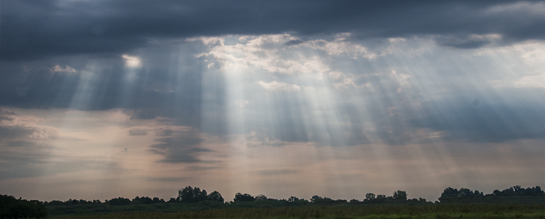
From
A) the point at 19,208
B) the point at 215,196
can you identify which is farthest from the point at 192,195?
the point at 19,208

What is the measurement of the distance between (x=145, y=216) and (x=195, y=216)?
25.0 feet

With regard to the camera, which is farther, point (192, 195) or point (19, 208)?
point (192, 195)

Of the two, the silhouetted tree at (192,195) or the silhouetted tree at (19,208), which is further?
the silhouetted tree at (192,195)

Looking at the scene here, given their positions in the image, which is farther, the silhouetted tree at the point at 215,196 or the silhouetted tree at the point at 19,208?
the silhouetted tree at the point at 215,196

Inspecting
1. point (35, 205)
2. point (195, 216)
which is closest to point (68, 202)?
point (35, 205)

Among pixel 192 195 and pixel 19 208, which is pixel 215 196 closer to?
pixel 192 195

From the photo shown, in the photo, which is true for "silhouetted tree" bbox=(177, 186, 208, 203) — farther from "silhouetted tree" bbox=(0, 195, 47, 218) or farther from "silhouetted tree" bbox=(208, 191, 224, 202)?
"silhouetted tree" bbox=(0, 195, 47, 218)

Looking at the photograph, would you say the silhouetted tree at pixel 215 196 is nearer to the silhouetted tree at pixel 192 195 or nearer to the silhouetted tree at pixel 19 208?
the silhouetted tree at pixel 192 195

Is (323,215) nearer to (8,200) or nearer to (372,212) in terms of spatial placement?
(372,212)

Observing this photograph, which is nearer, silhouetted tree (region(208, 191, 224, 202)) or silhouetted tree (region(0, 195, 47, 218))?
silhouetted tree (region(0, 195, 47, 218))

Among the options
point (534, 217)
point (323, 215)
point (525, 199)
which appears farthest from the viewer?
point (525, 199)

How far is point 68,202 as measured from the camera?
14438 cm

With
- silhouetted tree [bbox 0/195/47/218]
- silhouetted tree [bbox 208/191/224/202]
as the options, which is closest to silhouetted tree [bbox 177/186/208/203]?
silhouetted tree [bbox 208/191/224/202]

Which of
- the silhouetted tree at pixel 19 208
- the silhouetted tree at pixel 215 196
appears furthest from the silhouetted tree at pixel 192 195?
the silhouetted tree at pixel 19 208
